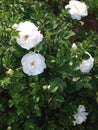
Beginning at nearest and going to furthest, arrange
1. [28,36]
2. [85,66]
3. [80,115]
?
1. [28,36]
2. [85,66]
3. [80,115]

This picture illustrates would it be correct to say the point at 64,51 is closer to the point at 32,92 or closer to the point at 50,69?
the point at 50,69

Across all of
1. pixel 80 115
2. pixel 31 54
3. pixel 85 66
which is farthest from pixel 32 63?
pixel 80 115

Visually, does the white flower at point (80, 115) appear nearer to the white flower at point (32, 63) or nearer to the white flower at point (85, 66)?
the white flower at point (85, 66)

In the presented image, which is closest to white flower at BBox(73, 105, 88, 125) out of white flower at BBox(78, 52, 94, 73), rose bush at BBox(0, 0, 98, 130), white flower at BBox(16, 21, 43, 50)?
rose bush at BBox(0, 0, 98, 130)

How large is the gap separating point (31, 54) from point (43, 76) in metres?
0.27

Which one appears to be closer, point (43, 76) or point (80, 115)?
point (43, 76)

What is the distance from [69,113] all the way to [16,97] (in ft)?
1.61

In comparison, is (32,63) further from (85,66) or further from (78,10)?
(78,10)

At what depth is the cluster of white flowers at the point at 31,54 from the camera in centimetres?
302

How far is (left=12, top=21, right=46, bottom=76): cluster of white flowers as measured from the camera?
3.02m

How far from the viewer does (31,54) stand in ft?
10.0

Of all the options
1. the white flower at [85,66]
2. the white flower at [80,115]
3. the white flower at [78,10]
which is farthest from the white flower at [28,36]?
the white flower at [80,115]

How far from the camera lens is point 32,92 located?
123 inches

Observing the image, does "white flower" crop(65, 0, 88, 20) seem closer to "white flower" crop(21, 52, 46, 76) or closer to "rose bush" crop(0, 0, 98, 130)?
"rose bush" crop(0, 0, 98, 130)
